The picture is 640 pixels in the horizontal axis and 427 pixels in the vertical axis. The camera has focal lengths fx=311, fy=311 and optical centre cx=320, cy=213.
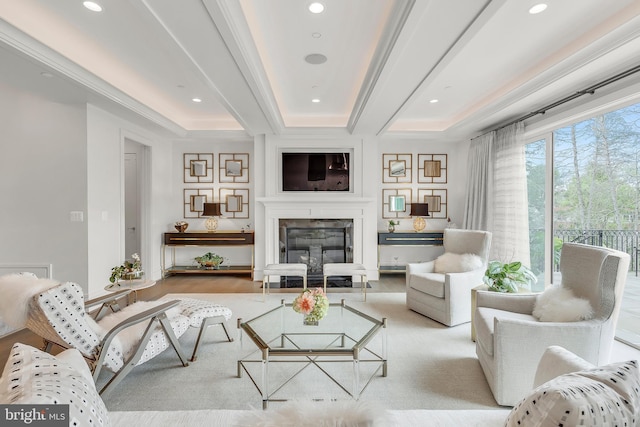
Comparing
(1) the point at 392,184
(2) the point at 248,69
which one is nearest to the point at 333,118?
(1) the point at 392,184

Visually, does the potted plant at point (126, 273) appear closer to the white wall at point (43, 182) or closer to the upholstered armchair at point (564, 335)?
the white wall at point (43, 182)

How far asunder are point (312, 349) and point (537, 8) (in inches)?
113

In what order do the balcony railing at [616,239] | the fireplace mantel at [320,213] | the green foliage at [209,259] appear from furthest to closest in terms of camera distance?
the green foliage at [209,259] → the fireplace mantel at [320,213] → the balcony railing at [616,239]

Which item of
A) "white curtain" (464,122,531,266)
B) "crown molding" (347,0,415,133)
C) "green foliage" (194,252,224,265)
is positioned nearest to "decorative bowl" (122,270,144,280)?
"green foliage" (194,252,224,265)

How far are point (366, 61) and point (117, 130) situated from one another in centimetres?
350

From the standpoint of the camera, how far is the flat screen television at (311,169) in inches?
211

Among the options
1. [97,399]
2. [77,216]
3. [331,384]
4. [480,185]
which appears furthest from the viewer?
[480,185]

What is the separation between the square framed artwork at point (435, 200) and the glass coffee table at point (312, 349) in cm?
372

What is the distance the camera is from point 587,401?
73 cm

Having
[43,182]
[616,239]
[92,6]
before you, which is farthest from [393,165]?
[43,182]

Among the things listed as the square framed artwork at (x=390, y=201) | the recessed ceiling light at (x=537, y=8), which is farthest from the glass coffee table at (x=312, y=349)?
the square framed artwork at (x=390, y=201)

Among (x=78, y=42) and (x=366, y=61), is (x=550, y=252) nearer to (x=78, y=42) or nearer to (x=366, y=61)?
(x=366, y=61)

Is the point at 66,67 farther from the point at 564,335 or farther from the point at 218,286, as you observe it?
the point at 564,335

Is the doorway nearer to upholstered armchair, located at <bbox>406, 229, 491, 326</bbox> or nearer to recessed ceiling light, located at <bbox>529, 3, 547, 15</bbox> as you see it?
upholstered armchair, located at <bbox>406, 229, 491, 326</bbox>
